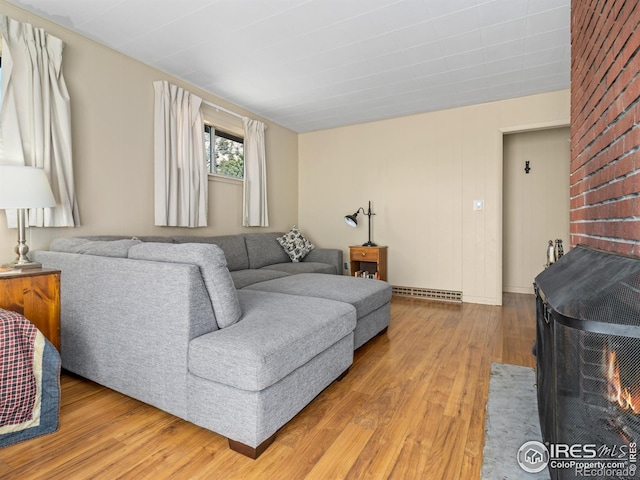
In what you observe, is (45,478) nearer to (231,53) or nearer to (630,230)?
(630,230)

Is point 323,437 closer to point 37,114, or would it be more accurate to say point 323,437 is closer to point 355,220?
point 37,114

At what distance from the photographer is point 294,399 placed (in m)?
1.49

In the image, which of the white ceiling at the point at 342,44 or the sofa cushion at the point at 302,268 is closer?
the white ceiling at the point at 342,44

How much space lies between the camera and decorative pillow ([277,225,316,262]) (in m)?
4.36

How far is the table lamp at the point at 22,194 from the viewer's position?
72.8 inches

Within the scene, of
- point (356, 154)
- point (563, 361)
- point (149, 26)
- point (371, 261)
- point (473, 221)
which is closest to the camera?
point (563, 361)

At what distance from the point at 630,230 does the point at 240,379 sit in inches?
56.6

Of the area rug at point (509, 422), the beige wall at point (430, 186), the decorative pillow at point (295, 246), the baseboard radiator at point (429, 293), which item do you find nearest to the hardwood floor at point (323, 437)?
the area rug at point (509, 422)

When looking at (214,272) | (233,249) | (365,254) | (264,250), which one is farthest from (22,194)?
(365,254)

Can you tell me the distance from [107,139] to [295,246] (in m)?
2.39

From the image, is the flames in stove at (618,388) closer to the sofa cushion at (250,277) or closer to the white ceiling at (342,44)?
the white ceiling at (342,44)

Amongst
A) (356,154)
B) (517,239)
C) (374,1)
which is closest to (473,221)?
(517,239)

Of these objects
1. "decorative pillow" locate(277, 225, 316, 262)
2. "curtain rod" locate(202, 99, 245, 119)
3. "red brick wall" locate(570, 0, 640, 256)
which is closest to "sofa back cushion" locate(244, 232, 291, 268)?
"decorative pillow" locate(277, 225, 316, 262)

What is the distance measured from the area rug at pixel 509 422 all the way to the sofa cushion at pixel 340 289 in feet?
2.94
